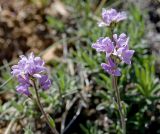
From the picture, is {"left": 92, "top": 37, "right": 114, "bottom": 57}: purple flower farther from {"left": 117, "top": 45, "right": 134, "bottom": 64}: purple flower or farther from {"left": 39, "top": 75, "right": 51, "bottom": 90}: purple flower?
{"left": 39, "top": 75, "right": 51, "bottom": 90}: purple flower

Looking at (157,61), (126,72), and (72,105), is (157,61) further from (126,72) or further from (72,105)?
(72,105)

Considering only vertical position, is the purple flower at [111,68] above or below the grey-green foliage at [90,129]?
above

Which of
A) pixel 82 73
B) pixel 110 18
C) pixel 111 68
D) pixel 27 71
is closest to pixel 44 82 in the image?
pixel 27 71

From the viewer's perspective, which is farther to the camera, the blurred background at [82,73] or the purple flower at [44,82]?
the blurred background at [82,73]

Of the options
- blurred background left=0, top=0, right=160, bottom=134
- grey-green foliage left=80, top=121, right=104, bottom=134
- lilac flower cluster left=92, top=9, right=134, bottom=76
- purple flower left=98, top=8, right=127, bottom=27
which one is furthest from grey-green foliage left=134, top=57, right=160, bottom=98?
lilac flower cluster left=92, top=9, right=134, bottom=76

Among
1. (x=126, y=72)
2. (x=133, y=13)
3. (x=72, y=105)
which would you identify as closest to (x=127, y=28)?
(x=133, y=13)

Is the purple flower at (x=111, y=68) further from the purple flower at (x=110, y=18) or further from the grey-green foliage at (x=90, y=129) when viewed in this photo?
the grey-green foliage at (x=90, y=129)

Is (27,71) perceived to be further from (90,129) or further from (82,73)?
(82,73)

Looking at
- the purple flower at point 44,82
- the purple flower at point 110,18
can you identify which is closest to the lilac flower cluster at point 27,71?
the purple flower at point 44,82
